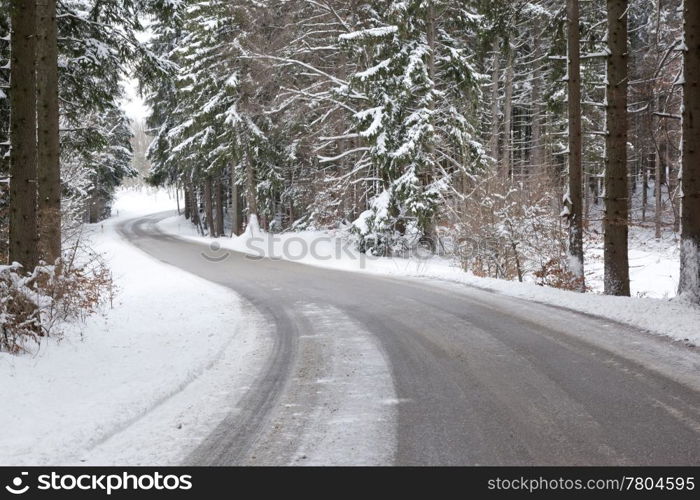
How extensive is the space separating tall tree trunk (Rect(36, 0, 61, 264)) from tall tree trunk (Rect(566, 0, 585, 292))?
10.8 meters

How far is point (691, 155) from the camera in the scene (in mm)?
8141

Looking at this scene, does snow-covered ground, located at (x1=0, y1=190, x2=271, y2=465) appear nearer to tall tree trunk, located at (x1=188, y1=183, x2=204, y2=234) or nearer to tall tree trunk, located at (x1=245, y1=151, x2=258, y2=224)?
tall tree trunk, located at (x1=245, y1=151, x2=258, y2=224)

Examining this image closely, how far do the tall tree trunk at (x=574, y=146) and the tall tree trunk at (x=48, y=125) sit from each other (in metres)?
10.8

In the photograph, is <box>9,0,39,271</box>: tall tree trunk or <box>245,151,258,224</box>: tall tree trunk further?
<box>245,151,258,224</box>: tall tree trunk

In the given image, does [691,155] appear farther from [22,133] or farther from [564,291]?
[22,133]

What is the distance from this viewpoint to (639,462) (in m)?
3.35

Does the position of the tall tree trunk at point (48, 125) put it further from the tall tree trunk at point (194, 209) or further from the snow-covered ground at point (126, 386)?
the tall tree trunk at point (194, 209)

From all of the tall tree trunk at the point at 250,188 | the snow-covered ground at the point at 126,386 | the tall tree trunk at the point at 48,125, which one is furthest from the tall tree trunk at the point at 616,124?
the tall tree trunk at the point at 250,188

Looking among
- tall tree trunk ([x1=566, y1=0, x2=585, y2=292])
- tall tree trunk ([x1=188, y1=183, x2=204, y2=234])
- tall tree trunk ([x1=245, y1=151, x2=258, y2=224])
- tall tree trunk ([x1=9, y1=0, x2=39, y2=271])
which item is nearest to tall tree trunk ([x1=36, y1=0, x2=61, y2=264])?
tall tree trunk ([x1=9, y1=0, x2=39, y2=271])

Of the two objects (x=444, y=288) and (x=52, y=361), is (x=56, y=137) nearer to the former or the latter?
(x=52, y=361)

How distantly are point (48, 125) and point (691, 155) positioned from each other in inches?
435

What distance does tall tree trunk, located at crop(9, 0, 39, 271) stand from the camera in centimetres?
630

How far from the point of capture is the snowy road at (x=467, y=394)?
141 inches

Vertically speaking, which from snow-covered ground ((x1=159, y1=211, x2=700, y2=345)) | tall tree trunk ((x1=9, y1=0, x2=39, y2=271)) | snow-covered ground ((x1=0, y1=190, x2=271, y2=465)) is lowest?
snow-covered ground ((x1=0, y1=190, x2=271, y2=465))
